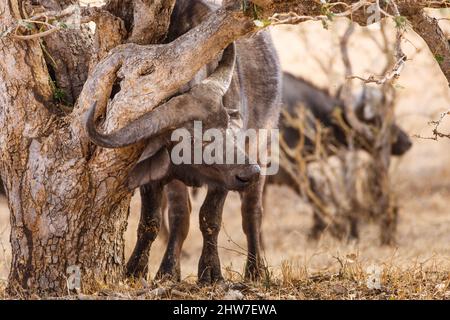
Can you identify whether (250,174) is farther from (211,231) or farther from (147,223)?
(147,223)

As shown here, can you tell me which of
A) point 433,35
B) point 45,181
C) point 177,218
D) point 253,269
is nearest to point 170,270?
point 177,218

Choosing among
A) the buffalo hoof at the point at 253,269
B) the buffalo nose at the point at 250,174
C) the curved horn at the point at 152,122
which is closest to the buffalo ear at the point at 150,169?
the curved horn at the point at 152,122

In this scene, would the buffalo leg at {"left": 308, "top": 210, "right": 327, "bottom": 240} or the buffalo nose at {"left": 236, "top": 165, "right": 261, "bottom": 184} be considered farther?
the buffalo leg at {"left": 308, "top": 210, "right": 327, "bottom": 240}

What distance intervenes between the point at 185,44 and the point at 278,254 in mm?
4291

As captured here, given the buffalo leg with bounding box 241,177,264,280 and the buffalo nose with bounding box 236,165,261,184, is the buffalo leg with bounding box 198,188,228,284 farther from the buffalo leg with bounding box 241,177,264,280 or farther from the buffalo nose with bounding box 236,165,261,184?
the buffalo nose with bounding box 236,165,261,184

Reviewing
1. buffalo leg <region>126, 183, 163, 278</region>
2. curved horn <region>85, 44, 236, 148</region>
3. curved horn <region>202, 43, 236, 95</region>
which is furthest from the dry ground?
curved horn <region>202, 43, 236, 95</region>

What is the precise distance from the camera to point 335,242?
9.78 m

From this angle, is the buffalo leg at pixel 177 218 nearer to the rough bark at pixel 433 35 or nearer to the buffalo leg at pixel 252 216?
the buffalo leg at pixel 252 216

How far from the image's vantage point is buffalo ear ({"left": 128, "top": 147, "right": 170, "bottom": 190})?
5809 millimetres

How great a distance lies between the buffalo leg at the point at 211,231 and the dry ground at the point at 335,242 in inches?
4.9

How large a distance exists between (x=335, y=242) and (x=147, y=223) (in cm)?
362

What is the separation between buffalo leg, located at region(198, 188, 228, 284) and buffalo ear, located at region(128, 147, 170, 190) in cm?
62

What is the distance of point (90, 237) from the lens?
5.82 meters

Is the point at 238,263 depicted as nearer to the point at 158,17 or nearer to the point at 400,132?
the point at 158,17
